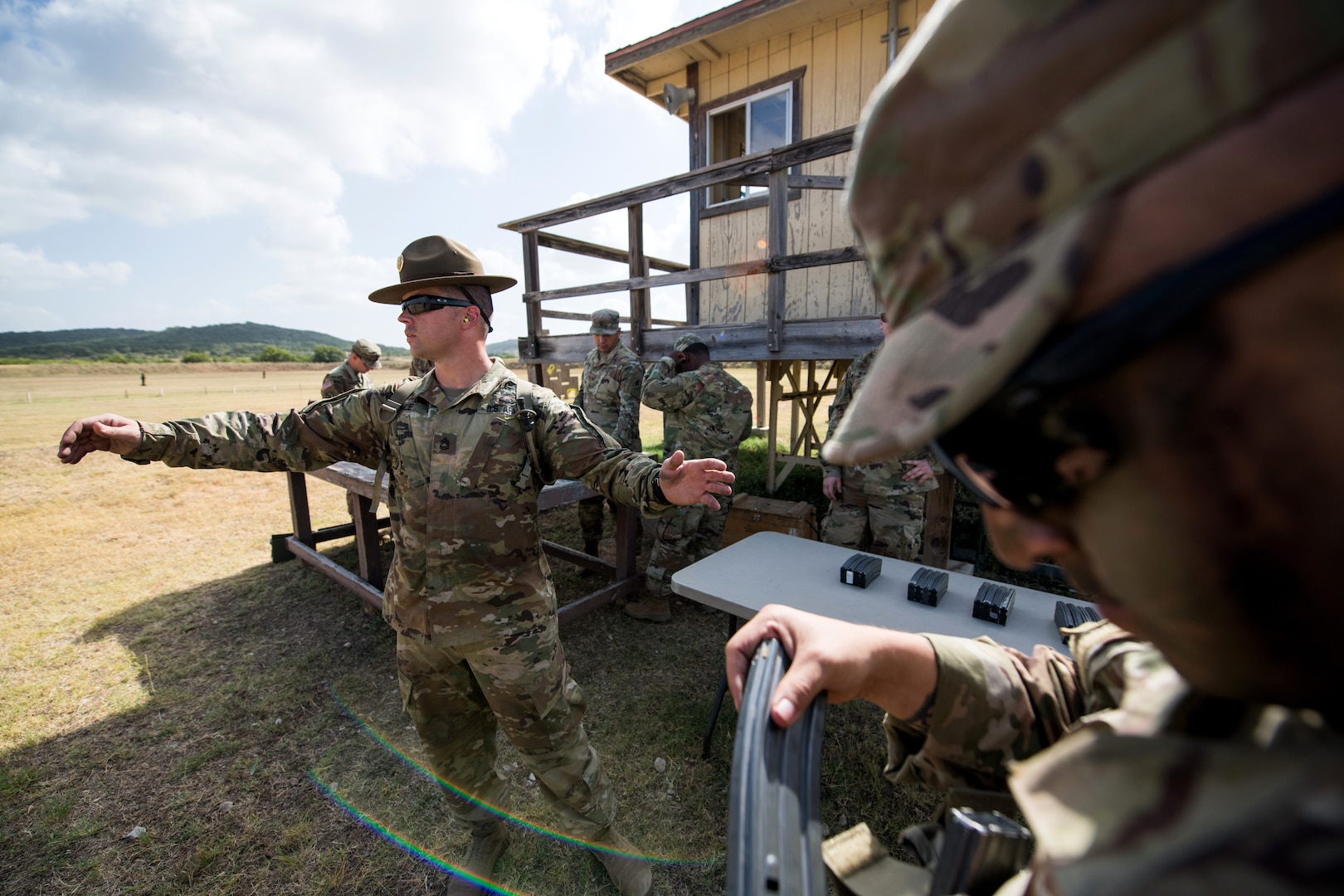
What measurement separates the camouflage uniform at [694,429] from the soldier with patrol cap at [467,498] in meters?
2.41

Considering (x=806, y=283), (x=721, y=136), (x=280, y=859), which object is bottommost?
(x=280, y=859)

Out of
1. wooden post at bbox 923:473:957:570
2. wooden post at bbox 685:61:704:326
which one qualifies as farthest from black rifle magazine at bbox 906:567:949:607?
wooden post at bbox 685:61:704:326

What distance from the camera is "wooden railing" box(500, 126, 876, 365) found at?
4410 mm

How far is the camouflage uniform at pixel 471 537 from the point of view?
210cm

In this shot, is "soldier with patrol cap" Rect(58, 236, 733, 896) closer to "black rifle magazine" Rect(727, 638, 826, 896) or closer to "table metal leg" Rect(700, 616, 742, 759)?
"table metal leg" Rect(700, 616, 742, 759)

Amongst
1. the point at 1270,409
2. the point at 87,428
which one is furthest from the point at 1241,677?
the point at 87,428

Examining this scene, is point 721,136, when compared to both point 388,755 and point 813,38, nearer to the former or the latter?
point 813,38

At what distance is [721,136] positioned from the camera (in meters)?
7.04

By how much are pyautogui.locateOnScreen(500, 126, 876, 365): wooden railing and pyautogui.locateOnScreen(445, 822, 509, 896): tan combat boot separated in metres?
3.70

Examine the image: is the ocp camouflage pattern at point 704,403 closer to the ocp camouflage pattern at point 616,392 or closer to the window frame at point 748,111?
the ocp camouflage pattern at point 616,392

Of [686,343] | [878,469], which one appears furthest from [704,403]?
[878,469]

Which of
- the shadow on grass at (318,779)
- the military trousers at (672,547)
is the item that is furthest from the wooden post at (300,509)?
the military trousers at (672,547)

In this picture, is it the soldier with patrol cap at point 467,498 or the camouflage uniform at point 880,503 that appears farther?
the camouflage uniform at point 880,503

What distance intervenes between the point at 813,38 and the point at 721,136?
4.64ft
